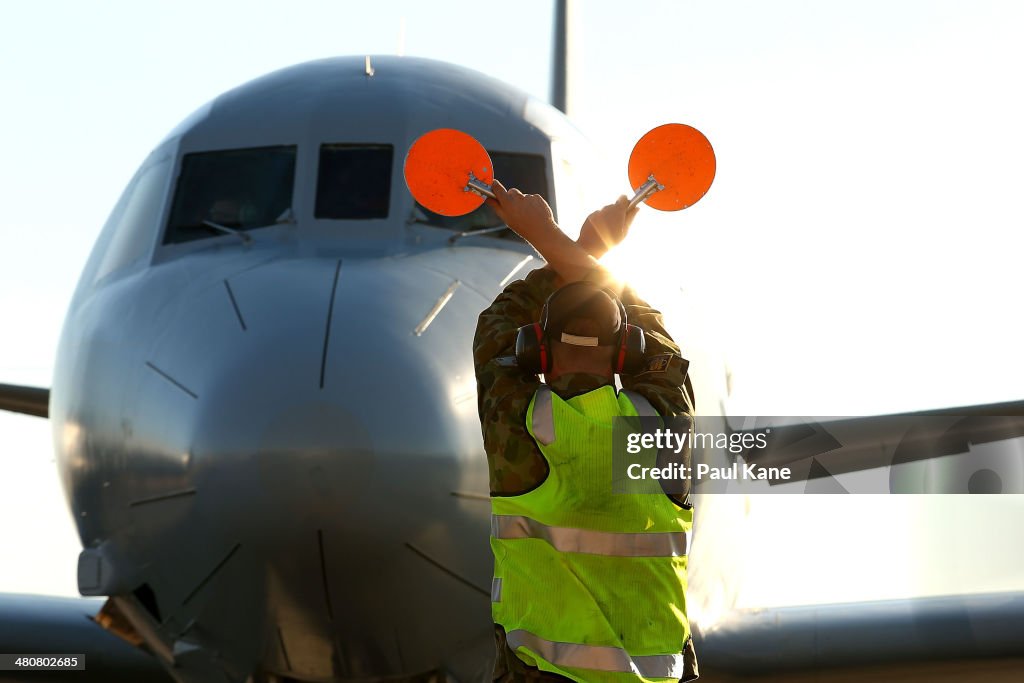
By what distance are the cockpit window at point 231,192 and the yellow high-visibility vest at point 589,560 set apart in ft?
9.40

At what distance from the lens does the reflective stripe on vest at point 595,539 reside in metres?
3.07

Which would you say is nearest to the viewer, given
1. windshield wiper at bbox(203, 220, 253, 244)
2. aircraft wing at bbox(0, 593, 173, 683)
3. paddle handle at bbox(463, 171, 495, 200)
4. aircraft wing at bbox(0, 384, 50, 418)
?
paddle handle at bbox(463, 171, 495, 200)

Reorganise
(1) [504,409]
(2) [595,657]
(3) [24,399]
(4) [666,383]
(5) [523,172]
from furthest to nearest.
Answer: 1. (3) [24,399]
2. (5) [523,172]
3. (4) [666,383]
4. (1) [504,409]
5. (2) [595,657]

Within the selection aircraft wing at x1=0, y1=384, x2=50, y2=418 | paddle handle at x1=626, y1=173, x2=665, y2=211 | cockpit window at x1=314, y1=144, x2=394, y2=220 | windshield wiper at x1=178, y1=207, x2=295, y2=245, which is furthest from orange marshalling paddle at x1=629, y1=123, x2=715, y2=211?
aircraft wing at x1=0, y1=384, x2=50, y2=418

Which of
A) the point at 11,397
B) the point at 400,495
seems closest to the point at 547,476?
the point at 400,495

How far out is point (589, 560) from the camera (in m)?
3.07

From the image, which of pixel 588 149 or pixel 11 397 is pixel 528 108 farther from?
pixel 11 397

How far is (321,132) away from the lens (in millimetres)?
5965

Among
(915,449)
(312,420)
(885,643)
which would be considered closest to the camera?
(312,420)

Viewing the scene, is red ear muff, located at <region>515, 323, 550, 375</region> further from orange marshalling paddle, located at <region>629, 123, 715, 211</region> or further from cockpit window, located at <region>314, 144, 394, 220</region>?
cockpit window, located at <region>314, 144, 394, 220</region>

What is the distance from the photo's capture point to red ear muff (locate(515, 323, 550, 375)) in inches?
121

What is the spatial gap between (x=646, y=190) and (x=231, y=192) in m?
2.95

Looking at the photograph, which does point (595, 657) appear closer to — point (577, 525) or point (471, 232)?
point (577, 525)

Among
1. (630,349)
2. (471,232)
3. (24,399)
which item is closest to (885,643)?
(471,232)
